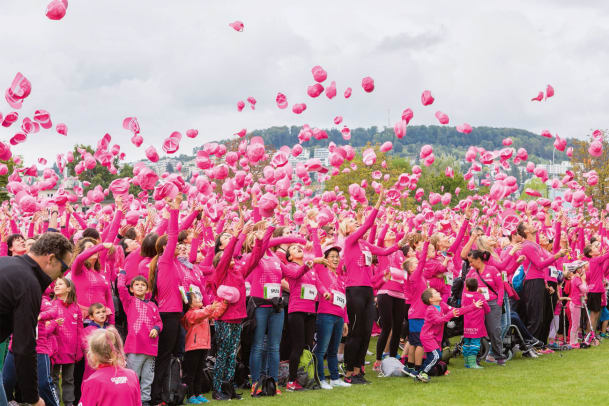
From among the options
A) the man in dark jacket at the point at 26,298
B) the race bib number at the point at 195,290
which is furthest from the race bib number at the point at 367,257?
the man in dark jacket at the point at 26,298

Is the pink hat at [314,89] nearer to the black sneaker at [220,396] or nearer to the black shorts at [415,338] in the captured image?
the black shorts at [415,338]

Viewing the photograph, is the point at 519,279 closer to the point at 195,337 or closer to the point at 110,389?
the point at 195,337

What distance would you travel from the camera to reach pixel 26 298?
4488 mm

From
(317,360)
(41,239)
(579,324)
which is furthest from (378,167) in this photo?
(41,239)

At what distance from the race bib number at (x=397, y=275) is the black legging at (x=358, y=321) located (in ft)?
2.91

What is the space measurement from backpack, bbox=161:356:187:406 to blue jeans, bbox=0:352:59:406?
1.27 metres

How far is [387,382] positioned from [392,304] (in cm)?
136

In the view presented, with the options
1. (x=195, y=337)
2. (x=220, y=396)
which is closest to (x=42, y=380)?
(x=195, y=337)

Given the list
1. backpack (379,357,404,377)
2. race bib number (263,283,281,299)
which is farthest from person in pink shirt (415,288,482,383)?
race bib number (263,283,281,299)

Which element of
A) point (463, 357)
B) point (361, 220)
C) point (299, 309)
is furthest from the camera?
point (463, 357)

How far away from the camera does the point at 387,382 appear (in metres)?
10.2

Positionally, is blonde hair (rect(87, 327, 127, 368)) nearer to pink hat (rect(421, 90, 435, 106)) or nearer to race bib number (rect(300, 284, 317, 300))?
race bib number (rect(300, 284, 317, 300))

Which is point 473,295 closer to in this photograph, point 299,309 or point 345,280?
point 345,280

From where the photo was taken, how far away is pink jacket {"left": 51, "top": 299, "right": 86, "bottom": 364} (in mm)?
7898
